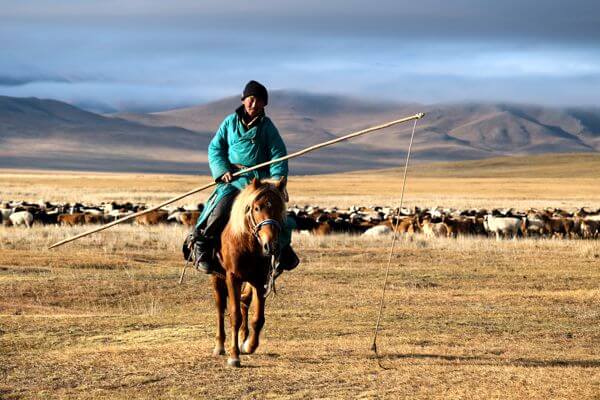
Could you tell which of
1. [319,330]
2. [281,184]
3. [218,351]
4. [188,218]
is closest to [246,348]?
[218,351]

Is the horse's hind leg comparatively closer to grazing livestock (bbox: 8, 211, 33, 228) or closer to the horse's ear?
the horse's ear

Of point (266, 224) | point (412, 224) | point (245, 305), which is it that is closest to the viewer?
point (266, 224)

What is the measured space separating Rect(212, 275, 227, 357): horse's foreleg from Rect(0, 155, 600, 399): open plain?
26cm

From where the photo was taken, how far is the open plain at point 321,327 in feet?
24.8

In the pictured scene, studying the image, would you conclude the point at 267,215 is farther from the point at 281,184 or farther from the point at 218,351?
the point at 218,351

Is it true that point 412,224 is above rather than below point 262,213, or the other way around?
below

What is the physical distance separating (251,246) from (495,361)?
2.33m

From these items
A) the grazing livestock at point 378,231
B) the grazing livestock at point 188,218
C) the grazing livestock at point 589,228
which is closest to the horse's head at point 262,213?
the grazing livestock at point 378,231

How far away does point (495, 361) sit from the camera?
8.81 meters

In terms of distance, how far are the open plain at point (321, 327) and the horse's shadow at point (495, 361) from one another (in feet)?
0.06

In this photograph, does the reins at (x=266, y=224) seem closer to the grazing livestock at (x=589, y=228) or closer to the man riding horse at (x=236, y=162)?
the man riding horse at (x=236, y=162)

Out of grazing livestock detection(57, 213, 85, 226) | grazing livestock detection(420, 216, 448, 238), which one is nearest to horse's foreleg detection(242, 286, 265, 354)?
grazing livestock detection(420, 216, 448, 238)

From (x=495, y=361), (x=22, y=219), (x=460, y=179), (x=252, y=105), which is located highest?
(x=460, y=179)

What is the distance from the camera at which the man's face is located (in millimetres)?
8836
